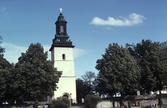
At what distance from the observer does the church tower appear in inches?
2173

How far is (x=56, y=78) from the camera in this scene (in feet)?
146

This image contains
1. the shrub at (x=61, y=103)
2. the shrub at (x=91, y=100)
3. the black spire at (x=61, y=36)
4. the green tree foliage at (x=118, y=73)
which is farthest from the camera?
the black spire at (x=61, y=36)

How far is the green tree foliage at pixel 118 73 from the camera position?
4825cm

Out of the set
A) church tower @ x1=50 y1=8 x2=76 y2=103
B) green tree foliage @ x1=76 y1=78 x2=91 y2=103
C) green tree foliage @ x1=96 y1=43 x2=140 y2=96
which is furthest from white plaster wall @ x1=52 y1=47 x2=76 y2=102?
green tree foliage @ x1=76 y1=78 x2=91 y2=103

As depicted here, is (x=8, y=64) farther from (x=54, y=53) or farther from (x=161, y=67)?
(x=161, y=67)

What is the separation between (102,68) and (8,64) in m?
16.7

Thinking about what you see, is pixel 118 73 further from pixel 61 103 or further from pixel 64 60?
pixel 64 60

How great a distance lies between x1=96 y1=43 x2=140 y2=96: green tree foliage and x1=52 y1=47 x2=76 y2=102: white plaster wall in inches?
257

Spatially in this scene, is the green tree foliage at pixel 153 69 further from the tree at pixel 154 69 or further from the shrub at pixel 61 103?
the shrub at pixel 61 103

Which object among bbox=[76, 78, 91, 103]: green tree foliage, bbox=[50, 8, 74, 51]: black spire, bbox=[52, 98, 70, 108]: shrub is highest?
bbox=[50, 8, 74, 51]: black spire

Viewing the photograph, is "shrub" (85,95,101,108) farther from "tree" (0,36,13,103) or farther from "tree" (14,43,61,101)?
"tree" (0,36,13,103)

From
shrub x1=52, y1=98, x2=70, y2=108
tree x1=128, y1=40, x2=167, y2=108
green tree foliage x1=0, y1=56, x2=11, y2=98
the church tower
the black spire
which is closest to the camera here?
green tree foliage x1=0, y1=56, x2=11, y2=98

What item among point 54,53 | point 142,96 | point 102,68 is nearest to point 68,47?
point 54,53

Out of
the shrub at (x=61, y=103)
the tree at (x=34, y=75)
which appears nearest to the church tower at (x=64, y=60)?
the shrub at (x=61, y=103)
